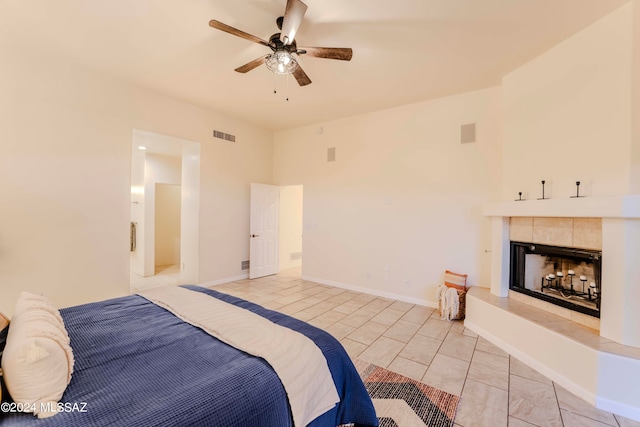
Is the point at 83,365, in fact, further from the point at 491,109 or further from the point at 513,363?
the point at 491,109

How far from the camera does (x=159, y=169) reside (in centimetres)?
658

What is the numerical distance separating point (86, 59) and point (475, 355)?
18.2 ft

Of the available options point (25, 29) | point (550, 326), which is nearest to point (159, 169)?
point (25, 29)

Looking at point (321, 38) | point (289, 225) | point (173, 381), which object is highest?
point (321, 38)

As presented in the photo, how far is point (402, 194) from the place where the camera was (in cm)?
453

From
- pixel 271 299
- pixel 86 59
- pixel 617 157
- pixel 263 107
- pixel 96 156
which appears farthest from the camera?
pixel 263 107

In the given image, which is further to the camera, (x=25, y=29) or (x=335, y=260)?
(x=335, y=260)

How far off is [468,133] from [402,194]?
4.26ft

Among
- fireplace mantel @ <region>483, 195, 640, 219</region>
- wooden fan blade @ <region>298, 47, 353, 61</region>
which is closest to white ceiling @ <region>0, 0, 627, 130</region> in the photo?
wooden fan blade @ <region>298, 47, 353, 61</region>

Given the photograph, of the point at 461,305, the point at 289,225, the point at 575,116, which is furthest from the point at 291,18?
the point at 289,225

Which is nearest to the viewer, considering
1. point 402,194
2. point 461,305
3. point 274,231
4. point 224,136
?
point 461,305

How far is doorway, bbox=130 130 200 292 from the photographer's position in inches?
198

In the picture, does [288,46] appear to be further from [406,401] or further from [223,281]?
[223,281]

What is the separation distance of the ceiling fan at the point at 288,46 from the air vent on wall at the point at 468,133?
2.41m
